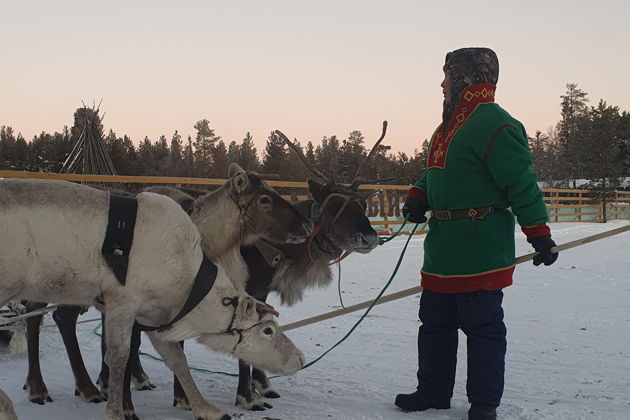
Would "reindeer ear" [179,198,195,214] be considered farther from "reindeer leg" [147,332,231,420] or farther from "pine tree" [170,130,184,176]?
"pine tree" [170,130,184,176]

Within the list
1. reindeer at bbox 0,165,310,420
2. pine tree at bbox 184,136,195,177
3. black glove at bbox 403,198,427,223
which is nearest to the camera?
reindeer at bbox 0,165,310,420

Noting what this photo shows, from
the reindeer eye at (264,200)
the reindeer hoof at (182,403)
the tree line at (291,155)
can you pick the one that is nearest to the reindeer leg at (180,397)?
the reindeer hoof at (182,403)

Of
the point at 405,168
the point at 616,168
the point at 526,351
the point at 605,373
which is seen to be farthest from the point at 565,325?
the point at 405,168

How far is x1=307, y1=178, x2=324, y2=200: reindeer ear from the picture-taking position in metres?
4.50

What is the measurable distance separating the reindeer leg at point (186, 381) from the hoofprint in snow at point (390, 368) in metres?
0.18

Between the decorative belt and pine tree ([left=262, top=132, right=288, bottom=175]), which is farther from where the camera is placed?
pine tree ([left=262, top=132, right=288, bottom=175])

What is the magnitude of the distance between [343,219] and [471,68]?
147cm

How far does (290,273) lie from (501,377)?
1641 mm

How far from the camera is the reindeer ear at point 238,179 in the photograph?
3588mm

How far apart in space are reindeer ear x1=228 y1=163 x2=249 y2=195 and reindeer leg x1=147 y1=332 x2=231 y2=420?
3.34 feet

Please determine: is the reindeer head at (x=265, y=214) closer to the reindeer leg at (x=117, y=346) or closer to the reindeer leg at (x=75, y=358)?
the reindeer leg at (x=117, y=346)

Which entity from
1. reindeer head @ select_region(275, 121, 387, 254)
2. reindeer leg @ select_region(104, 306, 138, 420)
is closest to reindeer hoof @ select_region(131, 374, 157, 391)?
reindeer leg @ select_region(104, 306, 138, 420)

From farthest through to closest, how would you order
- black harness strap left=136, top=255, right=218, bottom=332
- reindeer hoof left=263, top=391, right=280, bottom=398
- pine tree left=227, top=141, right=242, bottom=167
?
pine tree left=227, top=141, right=242, bottom=167, reindeer hoof left=263, top=391, right=280, bottom=398, black harness strap left=136, top=255, right=218, bottom=332

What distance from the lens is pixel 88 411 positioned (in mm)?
3443
